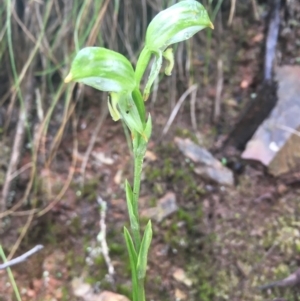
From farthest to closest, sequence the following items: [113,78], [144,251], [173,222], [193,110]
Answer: [193,110] < [173,222] < [144,251] < [113,78]

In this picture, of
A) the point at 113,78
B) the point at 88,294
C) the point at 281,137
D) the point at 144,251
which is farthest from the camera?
the point at 281,137

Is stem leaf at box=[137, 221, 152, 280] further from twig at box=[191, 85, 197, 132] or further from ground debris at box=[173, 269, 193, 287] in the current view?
twig at box=[191, 85, 197, 132]

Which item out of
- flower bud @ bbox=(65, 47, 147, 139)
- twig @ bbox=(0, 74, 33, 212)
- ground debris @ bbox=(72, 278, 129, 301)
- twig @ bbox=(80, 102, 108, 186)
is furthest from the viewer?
twig @ bbox=(80, 102, 108, 186)

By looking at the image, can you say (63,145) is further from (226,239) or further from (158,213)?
(226,239)

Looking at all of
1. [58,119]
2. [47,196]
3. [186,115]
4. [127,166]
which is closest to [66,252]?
[47,196]

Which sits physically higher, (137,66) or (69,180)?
(137,66)

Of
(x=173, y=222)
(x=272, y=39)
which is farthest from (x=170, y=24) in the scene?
(x=272, y=39)

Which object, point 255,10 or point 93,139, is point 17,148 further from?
point 255,10

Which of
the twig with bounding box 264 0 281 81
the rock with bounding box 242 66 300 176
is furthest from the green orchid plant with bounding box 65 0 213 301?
the twig with bounding box 264 0 281 81
